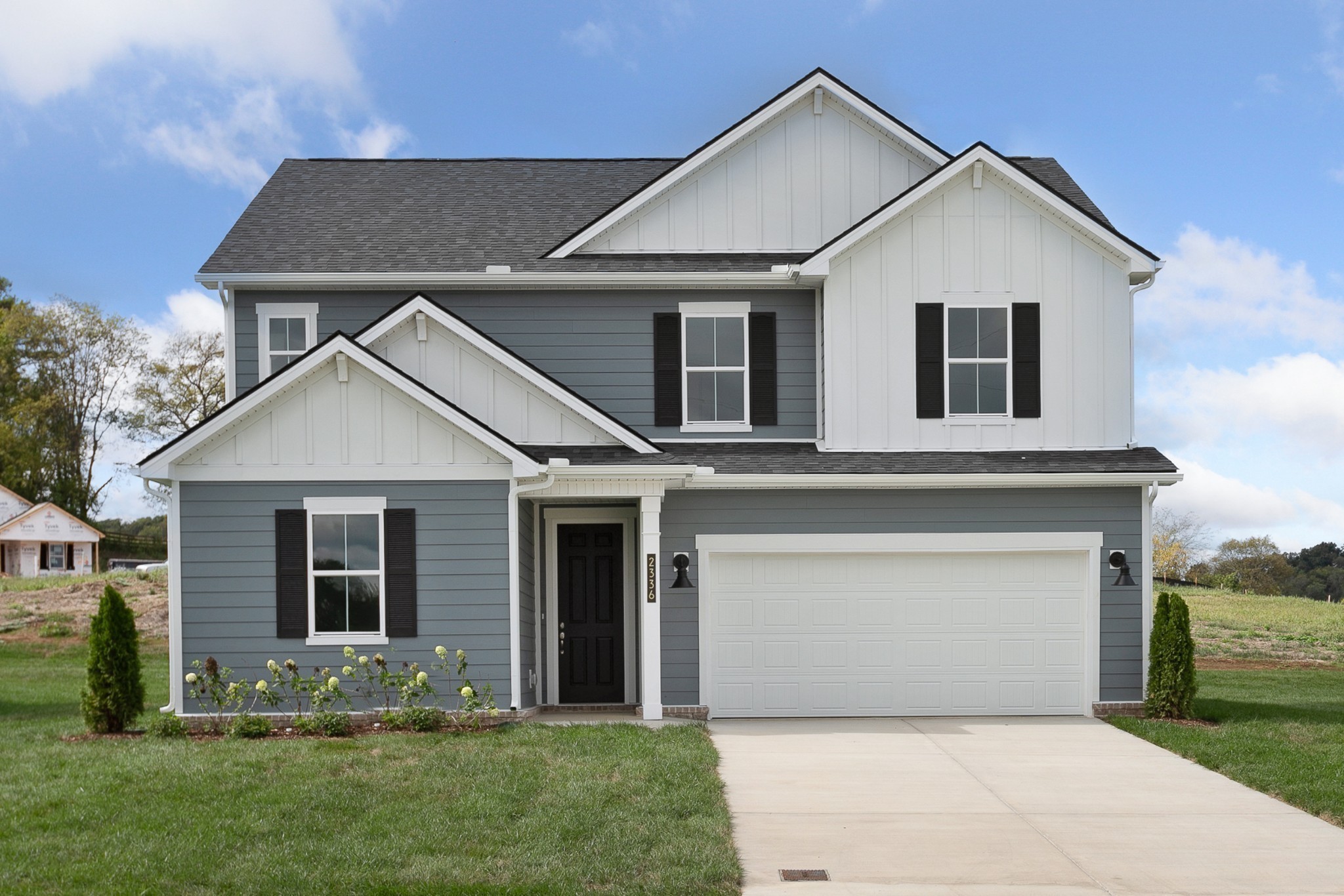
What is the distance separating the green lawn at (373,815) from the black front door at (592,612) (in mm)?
2938

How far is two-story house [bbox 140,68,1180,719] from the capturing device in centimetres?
1281

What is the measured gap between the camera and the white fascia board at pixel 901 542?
47.2 feet

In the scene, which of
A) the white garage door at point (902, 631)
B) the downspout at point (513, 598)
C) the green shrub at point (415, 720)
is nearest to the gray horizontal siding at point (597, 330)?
the white garage door at point (902, 631)

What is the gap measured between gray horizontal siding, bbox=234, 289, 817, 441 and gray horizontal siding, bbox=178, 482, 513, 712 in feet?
9.77

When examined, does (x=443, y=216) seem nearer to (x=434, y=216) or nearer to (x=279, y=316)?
(x=434, y=216)

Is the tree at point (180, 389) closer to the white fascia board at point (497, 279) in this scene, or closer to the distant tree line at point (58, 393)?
the distant tree line at point (58, 393)

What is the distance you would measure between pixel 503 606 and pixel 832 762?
12.6 feet

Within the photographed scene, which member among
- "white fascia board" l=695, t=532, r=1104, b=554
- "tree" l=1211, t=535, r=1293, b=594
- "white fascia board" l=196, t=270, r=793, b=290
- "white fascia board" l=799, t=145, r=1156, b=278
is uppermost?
"white fascia board" l=799, t=145, r=1156, b=278

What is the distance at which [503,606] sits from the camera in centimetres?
1285

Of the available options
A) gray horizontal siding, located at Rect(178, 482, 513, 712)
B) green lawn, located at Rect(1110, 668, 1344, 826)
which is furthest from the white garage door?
gray horizontal siding, located at Rect(178, 482, 513, 712)

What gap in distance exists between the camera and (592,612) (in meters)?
15.2

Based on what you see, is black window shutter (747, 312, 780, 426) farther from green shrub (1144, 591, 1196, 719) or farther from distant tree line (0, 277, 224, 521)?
distant tree line (0, 277, 224, 521)

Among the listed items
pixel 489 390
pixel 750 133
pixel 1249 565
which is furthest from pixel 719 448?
pixel 1249 565

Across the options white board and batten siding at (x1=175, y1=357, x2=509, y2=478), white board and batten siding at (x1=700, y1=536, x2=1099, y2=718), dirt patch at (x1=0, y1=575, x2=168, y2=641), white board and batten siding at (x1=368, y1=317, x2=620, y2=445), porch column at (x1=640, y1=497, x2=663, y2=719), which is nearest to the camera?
white board and batten siding at (x1=175, y1=357, x2=509, y2=478)
